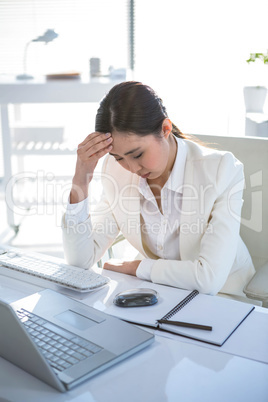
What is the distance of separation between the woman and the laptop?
307 mm

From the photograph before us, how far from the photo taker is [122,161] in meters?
1.40

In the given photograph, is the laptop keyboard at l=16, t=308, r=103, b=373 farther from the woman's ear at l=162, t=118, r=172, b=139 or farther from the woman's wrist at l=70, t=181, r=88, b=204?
the woman's ear at l=162, t=118, r=172, b=139

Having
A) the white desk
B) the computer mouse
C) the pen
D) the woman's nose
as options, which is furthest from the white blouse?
the white desk

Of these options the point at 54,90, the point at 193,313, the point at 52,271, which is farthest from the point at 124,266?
the point at 54,90

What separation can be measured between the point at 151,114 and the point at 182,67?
2.90 metres

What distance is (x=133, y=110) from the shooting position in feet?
4.30

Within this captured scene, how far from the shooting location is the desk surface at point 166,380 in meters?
0.77

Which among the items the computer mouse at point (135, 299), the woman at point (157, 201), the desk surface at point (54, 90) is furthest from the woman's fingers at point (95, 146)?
the desk surface at point (54, 90)

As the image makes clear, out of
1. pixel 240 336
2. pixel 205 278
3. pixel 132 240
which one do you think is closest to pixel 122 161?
pixel 132 240

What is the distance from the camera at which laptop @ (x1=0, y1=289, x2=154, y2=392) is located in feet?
2.60

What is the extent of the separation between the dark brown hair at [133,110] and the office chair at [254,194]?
36 centimetres

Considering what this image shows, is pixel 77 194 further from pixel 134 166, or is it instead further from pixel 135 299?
pixel 135 299

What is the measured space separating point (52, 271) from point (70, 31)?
135 inches

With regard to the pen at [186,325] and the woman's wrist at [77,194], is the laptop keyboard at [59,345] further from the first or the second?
the woman's wrist at [77,194]
